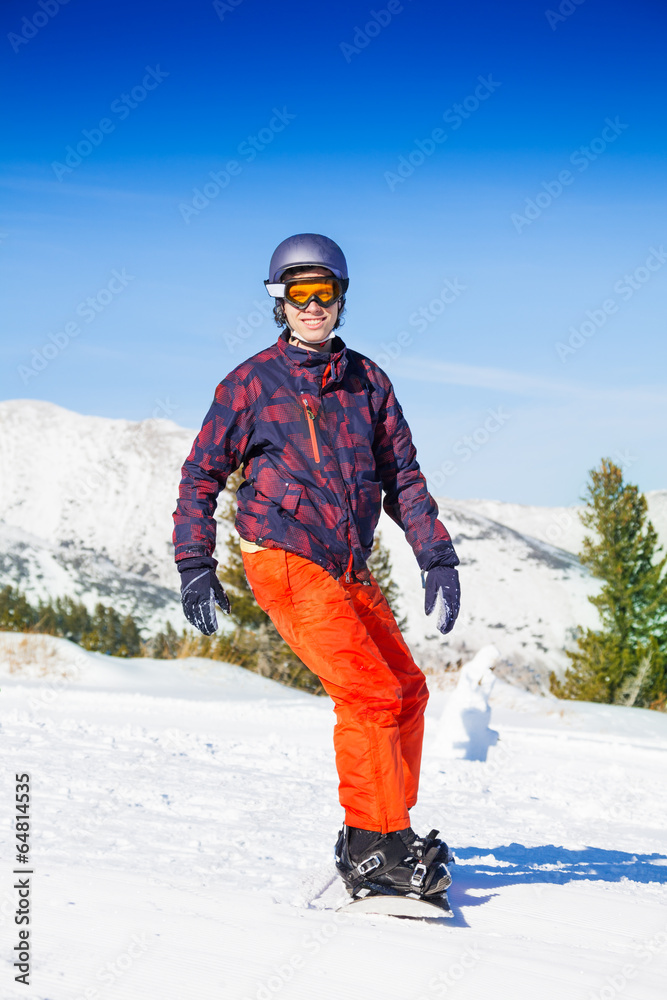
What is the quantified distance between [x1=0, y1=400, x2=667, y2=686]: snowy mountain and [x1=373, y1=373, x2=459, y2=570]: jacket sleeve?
2466 centimetres

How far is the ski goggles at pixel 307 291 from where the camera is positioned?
10.1 ft

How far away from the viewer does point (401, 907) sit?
8.57ft

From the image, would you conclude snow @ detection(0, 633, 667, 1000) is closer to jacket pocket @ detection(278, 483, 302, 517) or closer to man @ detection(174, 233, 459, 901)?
man @ detection(174, 233, 459, 901)

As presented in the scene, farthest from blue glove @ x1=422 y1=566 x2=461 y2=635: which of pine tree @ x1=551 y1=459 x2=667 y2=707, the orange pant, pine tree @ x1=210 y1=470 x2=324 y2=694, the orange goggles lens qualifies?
pine tree @ x1=551 y1=459 x2=667 y2=707

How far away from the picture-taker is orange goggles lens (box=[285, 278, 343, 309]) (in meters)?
3.08

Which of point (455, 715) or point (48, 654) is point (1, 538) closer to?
point (48, 654)

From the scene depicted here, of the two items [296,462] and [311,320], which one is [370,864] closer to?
[296,462]

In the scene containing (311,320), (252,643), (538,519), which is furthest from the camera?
(538,519)

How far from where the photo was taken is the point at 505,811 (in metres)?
5.00

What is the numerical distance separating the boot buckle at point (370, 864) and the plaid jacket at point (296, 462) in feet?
2.82

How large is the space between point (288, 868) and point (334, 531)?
1.21 m

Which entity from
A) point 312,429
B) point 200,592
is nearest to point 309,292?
point 312,429

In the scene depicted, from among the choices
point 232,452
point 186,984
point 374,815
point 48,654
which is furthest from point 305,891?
point 48,654

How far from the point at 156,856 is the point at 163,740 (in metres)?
2.92
